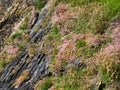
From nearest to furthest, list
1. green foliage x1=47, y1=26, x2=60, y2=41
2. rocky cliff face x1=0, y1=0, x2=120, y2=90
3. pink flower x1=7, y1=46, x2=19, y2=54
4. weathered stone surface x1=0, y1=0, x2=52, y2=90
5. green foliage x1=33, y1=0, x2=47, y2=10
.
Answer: rocky cliff face x1=0, y1=0, x2=120, y2=90 < weathered stone surface x1=0, y1=0, x2=52, y2=90 < green foliage x1=47, y1=26, x2=60, y2=41 < pink flower x1=7, y1=46, x2=19, y2=54 < green foliage x1=33, y1=0, x2=47, y2=10

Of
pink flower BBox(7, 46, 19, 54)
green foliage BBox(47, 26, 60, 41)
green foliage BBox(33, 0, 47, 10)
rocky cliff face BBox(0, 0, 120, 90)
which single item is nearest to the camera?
rocky cliff face BBox(0, 0, 120, 90)

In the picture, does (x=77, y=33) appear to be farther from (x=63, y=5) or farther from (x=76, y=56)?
(x=63, y=5)

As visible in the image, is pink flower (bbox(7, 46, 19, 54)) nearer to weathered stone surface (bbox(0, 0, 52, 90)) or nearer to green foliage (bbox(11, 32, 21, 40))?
weathered stone surface (bbox(0, 0, 52, 90))

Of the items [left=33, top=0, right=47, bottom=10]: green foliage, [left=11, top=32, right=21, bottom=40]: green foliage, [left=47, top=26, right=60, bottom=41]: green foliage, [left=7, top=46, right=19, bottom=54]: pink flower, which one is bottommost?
[left=11, top=32, right=21, bottom=40]: green foliage

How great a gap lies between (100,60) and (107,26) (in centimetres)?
321

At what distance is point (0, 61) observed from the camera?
947 inches

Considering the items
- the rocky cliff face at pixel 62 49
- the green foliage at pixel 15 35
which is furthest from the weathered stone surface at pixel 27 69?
the green foliage at pixel 15 35

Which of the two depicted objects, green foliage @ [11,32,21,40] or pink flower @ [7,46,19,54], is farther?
green foliage @ [11,32,21,40]

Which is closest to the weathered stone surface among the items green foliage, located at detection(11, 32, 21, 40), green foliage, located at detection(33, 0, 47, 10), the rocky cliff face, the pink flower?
the rocky cliff face

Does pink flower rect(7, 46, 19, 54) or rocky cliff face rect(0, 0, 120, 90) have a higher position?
rocky cliff face rect(0, 0, 120, 90)

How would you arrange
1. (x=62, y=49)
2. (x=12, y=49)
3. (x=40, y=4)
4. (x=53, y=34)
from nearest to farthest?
(x=62, y=49), (x=53, y=34), (x=12, y=49), (x=40, y=4)

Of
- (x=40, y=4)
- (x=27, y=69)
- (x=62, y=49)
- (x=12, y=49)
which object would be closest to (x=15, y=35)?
(x=12, y=49)

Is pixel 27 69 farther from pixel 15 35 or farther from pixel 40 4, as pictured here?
pixel 40 4

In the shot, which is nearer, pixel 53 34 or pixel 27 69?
pixel 27 69
